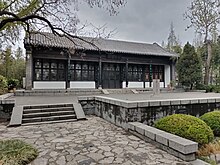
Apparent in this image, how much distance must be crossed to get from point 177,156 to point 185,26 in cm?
2009

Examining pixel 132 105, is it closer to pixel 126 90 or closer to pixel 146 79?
pixel 126 90

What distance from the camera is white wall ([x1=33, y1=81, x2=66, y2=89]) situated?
1553cm

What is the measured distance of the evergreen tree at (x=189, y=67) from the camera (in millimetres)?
17922

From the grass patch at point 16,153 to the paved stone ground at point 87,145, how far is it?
5.7 inches

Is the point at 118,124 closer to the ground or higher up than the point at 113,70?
closer to the ground

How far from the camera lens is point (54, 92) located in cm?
1449

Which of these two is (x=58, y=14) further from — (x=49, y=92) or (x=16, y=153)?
(x=49, y=92)

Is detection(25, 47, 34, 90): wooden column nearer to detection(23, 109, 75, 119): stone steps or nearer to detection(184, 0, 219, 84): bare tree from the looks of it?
detection(23, 109, 75, 119): stone steps

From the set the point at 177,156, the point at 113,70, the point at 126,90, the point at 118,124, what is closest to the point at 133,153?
the point at 177,156

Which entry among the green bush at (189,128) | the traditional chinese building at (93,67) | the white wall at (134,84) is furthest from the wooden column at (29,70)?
the green bush at (189,128)

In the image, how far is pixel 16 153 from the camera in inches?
139

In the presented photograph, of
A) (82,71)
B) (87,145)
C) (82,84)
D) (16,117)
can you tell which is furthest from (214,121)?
(82,71)

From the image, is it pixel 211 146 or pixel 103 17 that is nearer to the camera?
pixel 211 146

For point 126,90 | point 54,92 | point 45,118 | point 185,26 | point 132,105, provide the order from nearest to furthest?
1. point 132,105
2. point 45,118
3. point 54,92
4. point 126,90
5. point 185,26
